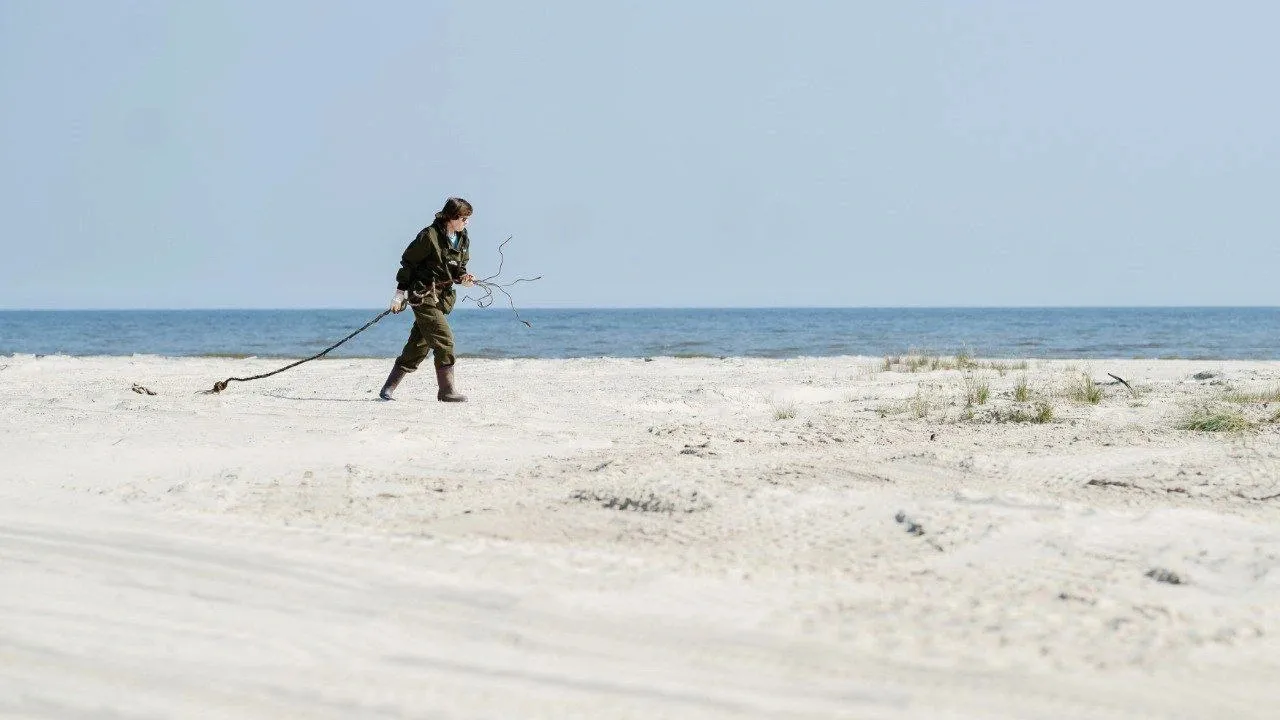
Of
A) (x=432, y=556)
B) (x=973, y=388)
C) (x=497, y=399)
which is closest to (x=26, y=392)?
(x=497, y=399)

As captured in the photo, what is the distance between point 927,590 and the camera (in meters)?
3.11

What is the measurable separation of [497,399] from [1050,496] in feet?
16.4

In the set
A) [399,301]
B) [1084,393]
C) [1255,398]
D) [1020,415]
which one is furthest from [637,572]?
[1255,398]

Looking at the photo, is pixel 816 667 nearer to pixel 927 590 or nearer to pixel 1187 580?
pixel 927 590

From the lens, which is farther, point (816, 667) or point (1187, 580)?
point (1187, 580)

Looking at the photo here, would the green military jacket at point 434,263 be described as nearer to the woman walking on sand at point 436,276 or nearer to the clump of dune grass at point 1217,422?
the woman walking on sand at point 436,276

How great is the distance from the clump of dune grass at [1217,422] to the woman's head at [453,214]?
204 inches

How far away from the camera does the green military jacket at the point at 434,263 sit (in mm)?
7941

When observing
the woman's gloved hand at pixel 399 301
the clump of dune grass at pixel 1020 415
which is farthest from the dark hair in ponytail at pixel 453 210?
the clump of dune grass at pixel 1020 415

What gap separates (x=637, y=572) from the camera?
3.32 m

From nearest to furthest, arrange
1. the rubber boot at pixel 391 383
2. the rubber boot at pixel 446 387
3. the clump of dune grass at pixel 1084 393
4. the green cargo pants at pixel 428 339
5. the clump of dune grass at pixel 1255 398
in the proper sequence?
the clump of dune grass at pixel 1255 398 → the clump of dune grass at pixel 1084 393 → the green cargo pants at pixel 428 339 → the rubber boot at pixel 446 387 → the rubber boot at pixel 391 383

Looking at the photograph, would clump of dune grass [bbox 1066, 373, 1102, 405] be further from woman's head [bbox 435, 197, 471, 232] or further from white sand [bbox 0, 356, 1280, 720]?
woman's head [bbox 435, 197, 471, 232]

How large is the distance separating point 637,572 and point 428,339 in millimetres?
5190

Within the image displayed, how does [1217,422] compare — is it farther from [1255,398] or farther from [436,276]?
[436,276]
